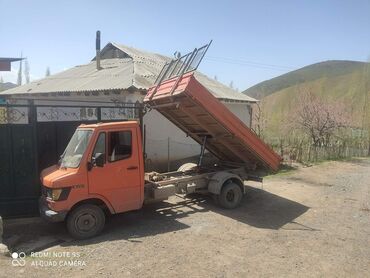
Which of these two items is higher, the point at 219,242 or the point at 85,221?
the point at 85,221

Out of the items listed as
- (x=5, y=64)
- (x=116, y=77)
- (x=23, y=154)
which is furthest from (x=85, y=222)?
(x=5, y=64)

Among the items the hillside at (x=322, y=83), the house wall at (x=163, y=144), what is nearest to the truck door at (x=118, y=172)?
the house wall at (x=163, y=144)

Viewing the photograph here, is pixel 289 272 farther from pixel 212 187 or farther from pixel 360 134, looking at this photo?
pixel 360 134

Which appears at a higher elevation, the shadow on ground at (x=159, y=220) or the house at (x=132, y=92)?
the house at (x=132, y=92)

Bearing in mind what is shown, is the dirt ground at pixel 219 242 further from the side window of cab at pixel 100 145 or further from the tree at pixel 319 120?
the tree at pixel 319 120

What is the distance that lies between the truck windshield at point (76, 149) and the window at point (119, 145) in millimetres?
452

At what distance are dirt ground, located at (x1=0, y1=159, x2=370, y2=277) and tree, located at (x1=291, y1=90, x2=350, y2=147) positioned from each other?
462 inches

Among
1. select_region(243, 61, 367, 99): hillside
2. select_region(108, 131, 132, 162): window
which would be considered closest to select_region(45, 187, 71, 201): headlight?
select_region(108, 131, 132, 162): window

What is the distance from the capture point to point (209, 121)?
8.48m

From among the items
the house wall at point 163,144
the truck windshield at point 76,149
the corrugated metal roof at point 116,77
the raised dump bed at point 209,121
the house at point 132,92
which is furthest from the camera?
the corrugated metal roof at point 116,77

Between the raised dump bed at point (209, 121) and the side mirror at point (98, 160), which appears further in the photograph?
the raised dump bed at point (209, 121)

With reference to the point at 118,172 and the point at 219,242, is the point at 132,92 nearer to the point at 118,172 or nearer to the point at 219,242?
the point at 118,172

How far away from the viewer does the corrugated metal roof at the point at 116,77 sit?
1466cm

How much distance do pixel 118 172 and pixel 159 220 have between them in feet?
5.22
